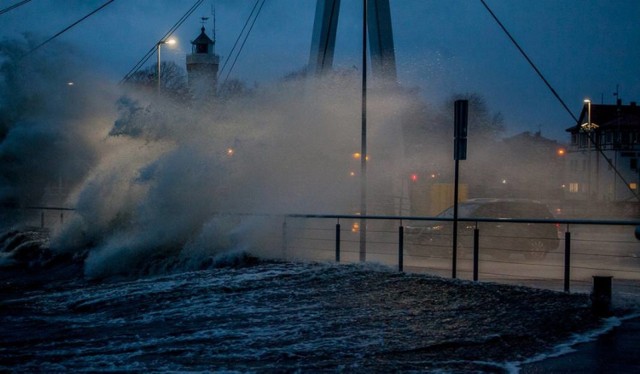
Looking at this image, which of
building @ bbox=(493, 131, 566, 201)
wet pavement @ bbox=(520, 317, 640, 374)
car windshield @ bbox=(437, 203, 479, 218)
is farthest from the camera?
building @ bbox=(493, 131, 566, 201)

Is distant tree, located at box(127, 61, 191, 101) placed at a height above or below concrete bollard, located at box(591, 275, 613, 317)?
above

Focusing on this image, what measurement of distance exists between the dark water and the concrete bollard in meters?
0.18

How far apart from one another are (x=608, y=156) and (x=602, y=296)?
62154mm

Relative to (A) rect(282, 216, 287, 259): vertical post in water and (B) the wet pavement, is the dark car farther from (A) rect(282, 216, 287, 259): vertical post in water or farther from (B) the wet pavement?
(B) the wet pavement

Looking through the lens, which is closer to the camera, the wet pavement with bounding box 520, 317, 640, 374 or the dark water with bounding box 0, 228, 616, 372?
the wet pavement with bounding box 520, 317, 640, 374

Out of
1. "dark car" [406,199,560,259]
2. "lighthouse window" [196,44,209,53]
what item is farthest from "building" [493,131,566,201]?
"lighthouse window" [196,44,209,53]

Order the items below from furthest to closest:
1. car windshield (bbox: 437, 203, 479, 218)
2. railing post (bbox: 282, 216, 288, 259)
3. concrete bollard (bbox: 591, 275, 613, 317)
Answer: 1. car windshield (bbox: 437, 203, 479, 218)
2. railing post (bbox: 282, 216, 288, 259)
3. concrete bollard (bbox: 591, 275, 613, 317)

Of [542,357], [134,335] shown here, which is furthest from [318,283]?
[542,357]

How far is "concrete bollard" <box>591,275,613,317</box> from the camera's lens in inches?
354

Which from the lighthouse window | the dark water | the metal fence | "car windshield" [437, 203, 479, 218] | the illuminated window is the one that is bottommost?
the dark water

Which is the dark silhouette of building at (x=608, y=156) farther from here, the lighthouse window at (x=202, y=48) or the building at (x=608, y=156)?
the lighthouse window at (x=202, y=48)

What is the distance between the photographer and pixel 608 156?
66688mm

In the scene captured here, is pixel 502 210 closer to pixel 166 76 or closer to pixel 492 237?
pixel 492 237

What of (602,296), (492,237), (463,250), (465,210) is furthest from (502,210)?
(602,296)
